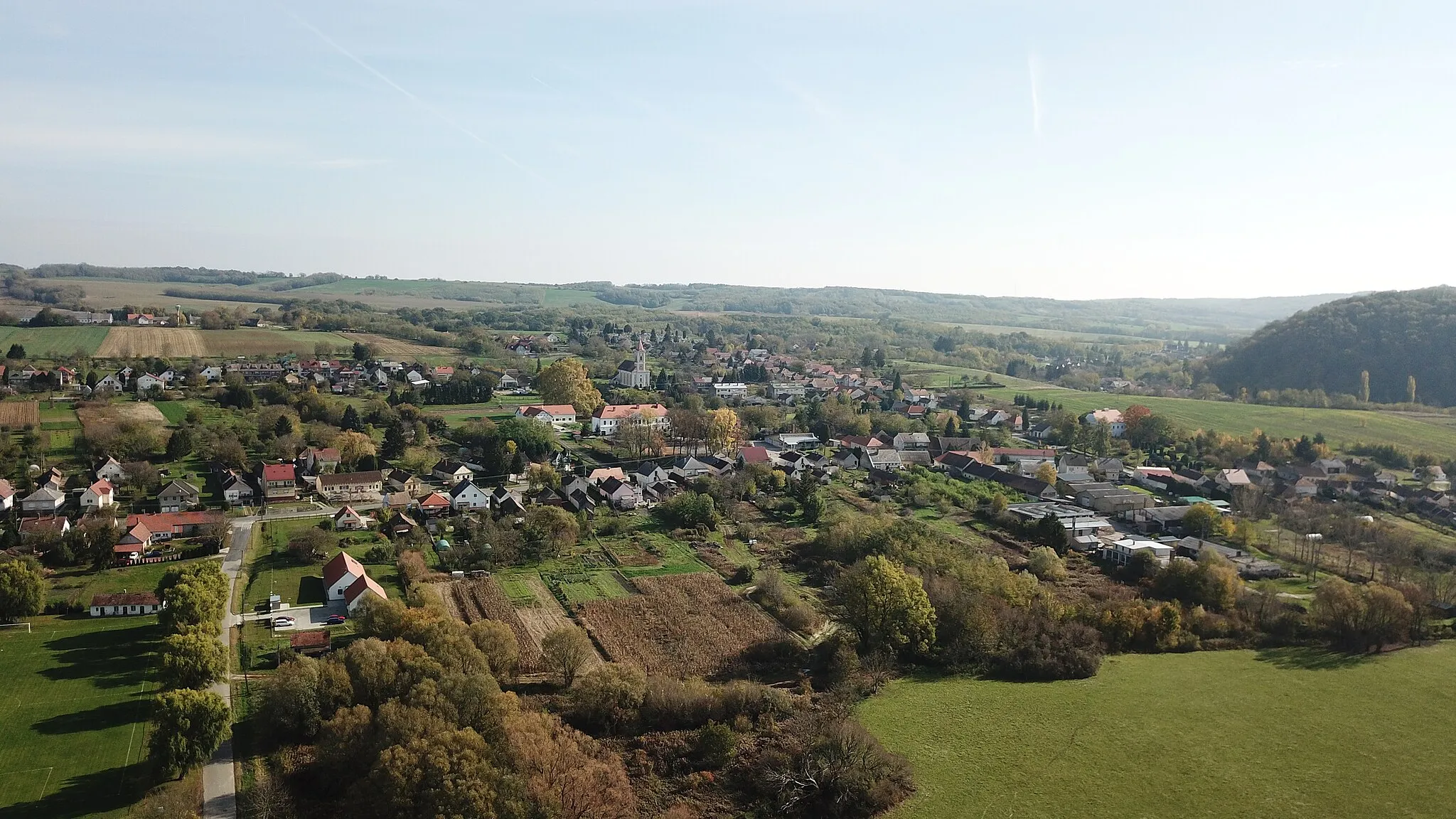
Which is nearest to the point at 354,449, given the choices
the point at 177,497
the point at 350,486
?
the point at 350,486

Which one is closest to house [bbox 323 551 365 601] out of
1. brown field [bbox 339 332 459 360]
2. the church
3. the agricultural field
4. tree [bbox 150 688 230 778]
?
tree [bbox 150 688 230 778]

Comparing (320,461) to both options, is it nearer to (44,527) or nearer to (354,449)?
(354,449)

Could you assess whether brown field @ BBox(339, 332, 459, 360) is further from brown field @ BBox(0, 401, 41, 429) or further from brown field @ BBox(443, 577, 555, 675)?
brown field @ BBox(443, 577, 555, 675)

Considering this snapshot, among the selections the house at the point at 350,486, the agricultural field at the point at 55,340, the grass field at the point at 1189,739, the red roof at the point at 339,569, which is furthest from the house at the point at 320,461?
the agricultural field at the point at 55,340

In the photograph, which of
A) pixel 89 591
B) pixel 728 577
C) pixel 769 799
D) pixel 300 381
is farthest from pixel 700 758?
pixel 300 381

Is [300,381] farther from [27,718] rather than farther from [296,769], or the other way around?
[296,769]

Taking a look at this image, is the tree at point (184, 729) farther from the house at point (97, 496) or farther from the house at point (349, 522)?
the house at point (97, 496)
